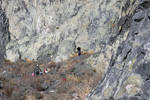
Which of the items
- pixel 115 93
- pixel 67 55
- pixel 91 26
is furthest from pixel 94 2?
pixel 115 93

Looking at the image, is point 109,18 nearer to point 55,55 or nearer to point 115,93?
point 55,55

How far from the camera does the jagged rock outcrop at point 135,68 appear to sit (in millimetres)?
3234

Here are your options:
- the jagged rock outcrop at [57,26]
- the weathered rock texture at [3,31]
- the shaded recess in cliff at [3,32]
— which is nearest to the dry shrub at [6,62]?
the jagged rock outcrop at [57,26]

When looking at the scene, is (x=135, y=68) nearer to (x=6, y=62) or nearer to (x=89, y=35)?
(x=89, y=35)

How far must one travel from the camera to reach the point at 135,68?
11.9ft

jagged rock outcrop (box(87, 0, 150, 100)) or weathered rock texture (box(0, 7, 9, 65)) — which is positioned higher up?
weathered rock texture (box(0, 7, 9, 65))

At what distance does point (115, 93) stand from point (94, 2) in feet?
69.8

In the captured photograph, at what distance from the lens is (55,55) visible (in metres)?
22.8

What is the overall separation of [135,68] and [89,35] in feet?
58.4

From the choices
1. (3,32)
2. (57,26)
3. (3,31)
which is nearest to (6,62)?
(3,32)

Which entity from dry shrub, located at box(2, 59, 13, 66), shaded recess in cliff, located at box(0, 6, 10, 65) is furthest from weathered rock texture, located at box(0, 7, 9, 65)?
dry shrub, located at box(2, 59, 13, 66)

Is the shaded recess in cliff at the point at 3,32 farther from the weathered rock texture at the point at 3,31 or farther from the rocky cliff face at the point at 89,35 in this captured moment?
the rocky cliff face at the point at 89,35

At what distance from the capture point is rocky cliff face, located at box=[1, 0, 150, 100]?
3662mm

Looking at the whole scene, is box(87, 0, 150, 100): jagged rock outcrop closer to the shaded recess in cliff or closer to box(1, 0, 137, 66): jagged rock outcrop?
box(1, 0, 137, 66): jagged rock outcrop
